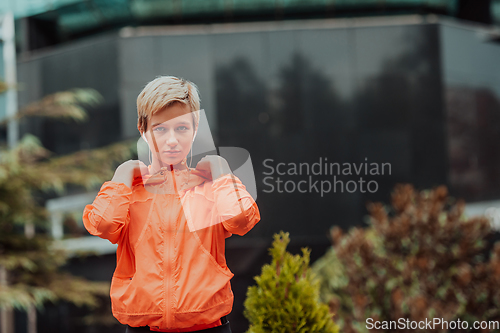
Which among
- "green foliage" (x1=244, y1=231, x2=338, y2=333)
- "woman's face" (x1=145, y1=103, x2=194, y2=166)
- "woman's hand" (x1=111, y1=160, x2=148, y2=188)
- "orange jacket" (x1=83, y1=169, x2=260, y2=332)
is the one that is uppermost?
"woman's face" (x1=145, y1=103, x2=194, y2=166)

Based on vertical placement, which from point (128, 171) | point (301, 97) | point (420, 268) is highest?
point (301, 97)

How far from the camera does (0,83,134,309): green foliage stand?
20.4 ft

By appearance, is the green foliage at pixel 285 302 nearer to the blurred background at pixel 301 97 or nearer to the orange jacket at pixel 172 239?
the orange jacket at pixel 172 239

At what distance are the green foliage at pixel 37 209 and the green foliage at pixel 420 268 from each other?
3965 mm

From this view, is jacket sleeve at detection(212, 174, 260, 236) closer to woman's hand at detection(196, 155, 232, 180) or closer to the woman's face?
woman's hand at detection(196, 155, 232, 180)

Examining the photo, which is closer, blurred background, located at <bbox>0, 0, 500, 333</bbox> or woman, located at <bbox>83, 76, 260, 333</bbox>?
woman, located at <bbox>83, 76, 260, 333</bbox>

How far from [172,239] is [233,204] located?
0.26m

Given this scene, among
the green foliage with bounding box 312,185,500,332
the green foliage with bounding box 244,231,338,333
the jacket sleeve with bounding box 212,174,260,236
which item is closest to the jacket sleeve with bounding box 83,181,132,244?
the jacket sleeve with bounding box 212,174,260,236

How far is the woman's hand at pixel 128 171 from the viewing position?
143cm

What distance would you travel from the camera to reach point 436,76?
8805 mm

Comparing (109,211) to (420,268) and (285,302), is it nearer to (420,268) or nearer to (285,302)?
(285,302)

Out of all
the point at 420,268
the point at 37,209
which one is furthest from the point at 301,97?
the point at 37,209

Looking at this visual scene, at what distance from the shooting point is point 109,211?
1362 millimetres

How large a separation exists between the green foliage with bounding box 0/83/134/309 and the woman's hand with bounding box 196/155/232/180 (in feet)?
17.8
